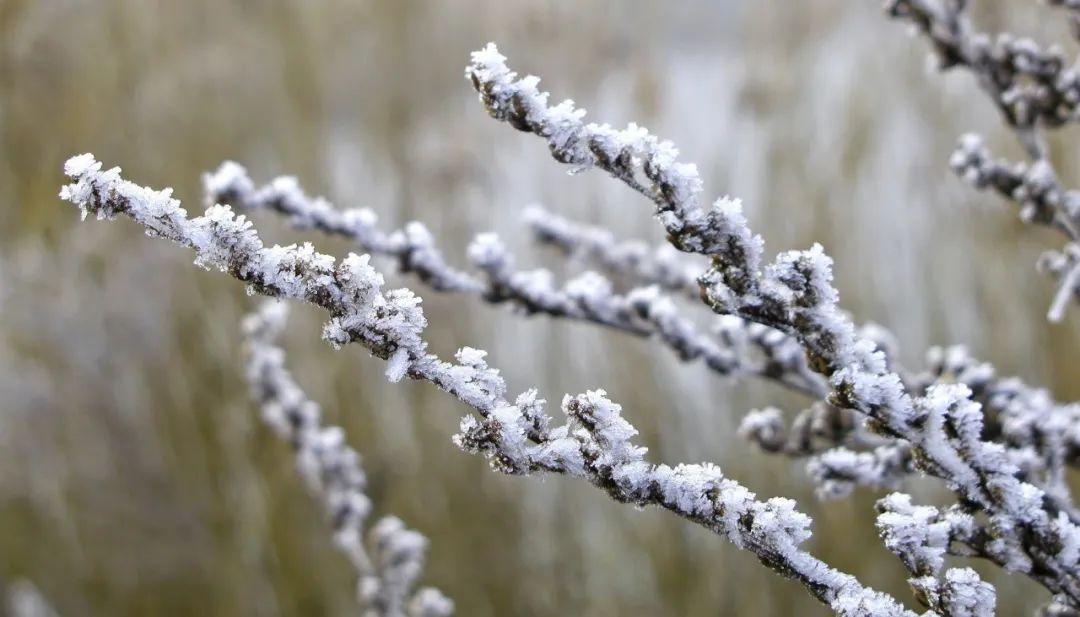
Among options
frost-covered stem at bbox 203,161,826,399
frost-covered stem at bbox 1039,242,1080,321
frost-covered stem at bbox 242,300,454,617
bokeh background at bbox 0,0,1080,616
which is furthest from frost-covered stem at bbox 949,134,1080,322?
bokeh background at bbox 0,0,1080,616

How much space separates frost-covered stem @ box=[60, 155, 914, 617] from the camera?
0.79 feet

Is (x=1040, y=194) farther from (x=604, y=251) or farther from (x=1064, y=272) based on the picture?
(x=604, y=251)

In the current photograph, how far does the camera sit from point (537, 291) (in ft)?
1.47

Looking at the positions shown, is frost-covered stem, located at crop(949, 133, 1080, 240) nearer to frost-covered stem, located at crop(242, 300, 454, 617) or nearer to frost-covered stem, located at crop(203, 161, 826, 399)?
frost-covered stem, located at crop(203, 161, 826, 399)

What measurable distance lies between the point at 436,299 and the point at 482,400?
1.18m

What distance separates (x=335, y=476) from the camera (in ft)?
2.00

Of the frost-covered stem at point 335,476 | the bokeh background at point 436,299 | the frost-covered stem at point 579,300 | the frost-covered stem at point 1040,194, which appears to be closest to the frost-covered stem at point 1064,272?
the frost-covered stem at point 1040,194

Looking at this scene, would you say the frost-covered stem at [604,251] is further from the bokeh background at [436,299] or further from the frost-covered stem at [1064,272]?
the bokeh background at [436,299]

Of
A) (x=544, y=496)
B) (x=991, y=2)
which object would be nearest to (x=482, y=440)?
(x=991, y=2)

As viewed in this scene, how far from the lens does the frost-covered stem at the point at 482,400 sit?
24 cm

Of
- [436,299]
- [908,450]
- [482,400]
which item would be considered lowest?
[482,400]

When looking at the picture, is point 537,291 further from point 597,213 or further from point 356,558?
point 597,213

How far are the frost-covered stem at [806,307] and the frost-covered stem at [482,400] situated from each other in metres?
0.04

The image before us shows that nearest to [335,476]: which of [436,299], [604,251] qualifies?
[604,251]
